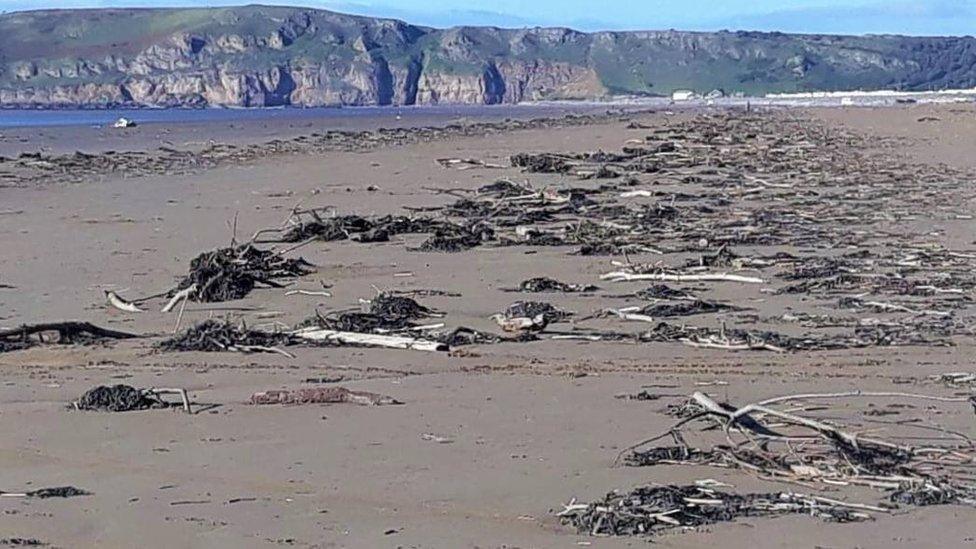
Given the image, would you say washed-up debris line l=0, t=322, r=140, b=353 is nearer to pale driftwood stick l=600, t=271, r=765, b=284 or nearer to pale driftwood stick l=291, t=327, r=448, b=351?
pale driftwood stick l=291, t=327, r=448, b=351

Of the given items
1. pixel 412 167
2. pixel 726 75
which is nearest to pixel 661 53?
pixel 726 75

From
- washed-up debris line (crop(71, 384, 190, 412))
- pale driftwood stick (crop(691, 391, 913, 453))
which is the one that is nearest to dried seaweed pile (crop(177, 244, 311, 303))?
washed-up debris line (crop(71, 384, 190, 412))

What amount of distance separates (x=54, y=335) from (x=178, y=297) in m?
1.32

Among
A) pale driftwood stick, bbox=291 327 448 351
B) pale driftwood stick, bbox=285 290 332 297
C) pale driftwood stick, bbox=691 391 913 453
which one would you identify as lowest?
pale driftwood stick, bbox=285 290 332 297

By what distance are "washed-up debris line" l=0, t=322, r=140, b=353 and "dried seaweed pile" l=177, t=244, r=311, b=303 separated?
1.14 m

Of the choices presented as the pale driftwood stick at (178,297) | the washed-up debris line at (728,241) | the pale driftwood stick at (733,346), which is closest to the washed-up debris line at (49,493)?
the washed-up debris line at (728,241)

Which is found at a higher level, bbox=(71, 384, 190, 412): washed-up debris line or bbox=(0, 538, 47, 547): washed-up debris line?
bbox=(0, 538, 47, 547): washed-up debris line

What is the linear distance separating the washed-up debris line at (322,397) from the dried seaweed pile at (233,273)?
311cm

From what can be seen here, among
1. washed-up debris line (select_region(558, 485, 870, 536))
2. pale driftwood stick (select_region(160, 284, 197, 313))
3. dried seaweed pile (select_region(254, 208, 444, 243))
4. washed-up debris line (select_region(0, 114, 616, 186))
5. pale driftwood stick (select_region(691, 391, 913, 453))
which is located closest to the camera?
washed-up debris line (select_region(558, 485, 870, 536))

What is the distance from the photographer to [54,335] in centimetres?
858

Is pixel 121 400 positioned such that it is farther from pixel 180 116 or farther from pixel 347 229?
pixel 180 116

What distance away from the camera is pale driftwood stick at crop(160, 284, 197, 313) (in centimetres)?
972

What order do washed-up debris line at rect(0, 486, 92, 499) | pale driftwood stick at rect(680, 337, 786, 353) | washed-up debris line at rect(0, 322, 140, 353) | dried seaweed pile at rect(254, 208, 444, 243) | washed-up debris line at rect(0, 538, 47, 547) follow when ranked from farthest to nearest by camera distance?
1. dried seaweed pile at rect(254, 208, 444, 243)
2. washed-up debris line at rect(0, 322, 140, 353)
3. pale driftwood stick at rect(680, 337, 786, 353)
4. washed-up debris line at rect(0, 486, 92, 499)
5. washed-up debris line at rect(0, 538, 47, 547)

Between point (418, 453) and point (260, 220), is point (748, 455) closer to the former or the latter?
point (418, 453)
